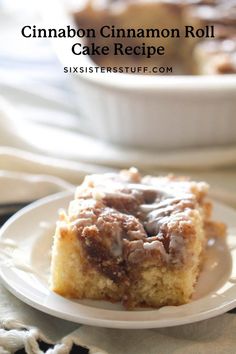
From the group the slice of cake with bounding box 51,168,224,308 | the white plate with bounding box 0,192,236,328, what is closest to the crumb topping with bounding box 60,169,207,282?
the slice of cake with bounding box 51,168,224,308

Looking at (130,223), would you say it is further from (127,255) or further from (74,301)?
(74,301)

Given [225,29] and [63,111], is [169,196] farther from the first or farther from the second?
[225,29]

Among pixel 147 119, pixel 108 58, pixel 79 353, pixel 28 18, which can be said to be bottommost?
pixel 79 353

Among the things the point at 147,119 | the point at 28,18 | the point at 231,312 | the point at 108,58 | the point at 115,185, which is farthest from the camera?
the point at 28,18

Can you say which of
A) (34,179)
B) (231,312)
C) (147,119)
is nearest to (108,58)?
(147,119)

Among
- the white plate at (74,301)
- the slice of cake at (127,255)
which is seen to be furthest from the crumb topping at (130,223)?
the white plate at (74,301)

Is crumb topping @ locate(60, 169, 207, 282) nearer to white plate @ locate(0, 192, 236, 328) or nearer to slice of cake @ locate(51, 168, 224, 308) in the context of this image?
slice of cake @ locate(51, 168, 224, 308)
